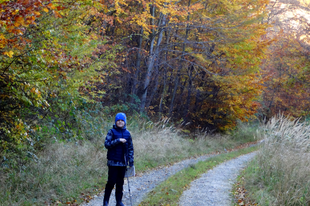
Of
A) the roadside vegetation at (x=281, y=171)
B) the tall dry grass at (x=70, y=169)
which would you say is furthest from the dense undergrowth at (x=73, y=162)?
the roadside vegetation at (x=281, y=171)

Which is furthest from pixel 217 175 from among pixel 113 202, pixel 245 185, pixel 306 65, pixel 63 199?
pixel 306 65

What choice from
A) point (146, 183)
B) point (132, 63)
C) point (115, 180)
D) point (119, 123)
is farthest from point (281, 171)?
point (132, 63)

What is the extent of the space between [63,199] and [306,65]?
65.0 ft

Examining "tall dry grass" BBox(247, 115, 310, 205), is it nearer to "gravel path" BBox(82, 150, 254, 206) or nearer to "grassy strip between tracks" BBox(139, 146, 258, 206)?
"gravel path" BBox(82, 150, 254, 206)

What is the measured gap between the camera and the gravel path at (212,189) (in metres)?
6.78

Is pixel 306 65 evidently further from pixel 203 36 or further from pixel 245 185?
pixel 245 185

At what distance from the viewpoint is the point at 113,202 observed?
648 centimetres

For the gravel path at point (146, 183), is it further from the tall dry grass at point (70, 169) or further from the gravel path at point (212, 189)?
the tall dry grass at point (70, 169)

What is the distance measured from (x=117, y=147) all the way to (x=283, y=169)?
419 centimetres

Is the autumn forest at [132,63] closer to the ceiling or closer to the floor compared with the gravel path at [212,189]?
closer to the ceiling

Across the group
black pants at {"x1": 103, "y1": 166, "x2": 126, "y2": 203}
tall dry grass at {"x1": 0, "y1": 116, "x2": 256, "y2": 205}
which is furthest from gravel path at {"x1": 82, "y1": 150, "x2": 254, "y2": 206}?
black pants at {"x1": 103, "y1": 166, "x2": 126, "y2": 203}

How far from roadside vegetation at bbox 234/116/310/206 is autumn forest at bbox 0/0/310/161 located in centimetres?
508

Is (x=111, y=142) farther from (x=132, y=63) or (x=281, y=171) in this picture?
(x=132, y=63)

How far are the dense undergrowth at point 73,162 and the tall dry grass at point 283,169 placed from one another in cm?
416
